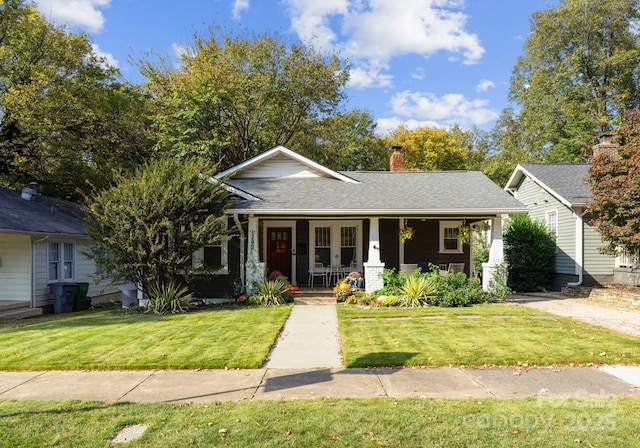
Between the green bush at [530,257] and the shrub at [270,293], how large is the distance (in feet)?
30.7

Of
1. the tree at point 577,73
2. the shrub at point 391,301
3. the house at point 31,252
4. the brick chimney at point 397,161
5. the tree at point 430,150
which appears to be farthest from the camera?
the tree at point 430,150

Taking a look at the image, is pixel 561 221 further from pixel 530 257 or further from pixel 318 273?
pixel 318 273

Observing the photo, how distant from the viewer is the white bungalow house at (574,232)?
15.8m

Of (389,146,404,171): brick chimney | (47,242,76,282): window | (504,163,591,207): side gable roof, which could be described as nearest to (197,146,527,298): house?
(389,146,404,171): brick chimney

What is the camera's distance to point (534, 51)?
3180cm

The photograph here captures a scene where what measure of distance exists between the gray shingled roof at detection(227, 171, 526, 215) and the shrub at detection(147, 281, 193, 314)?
2.90m

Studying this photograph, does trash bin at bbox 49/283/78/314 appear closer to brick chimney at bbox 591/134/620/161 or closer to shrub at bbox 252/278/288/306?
shrub at bbox 252/278/288/306

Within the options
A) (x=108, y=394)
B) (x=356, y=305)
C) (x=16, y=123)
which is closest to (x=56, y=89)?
(x=16, y=123)

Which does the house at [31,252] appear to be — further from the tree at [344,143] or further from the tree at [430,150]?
the tree at [430,150]

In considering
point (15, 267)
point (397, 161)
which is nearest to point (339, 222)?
point (397, 161)

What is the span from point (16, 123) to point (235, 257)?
14.2 m

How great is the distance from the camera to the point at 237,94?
23953mm

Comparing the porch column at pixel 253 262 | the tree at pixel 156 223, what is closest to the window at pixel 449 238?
the porch column at pixel 253 262

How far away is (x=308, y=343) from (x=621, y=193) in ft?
35.2
